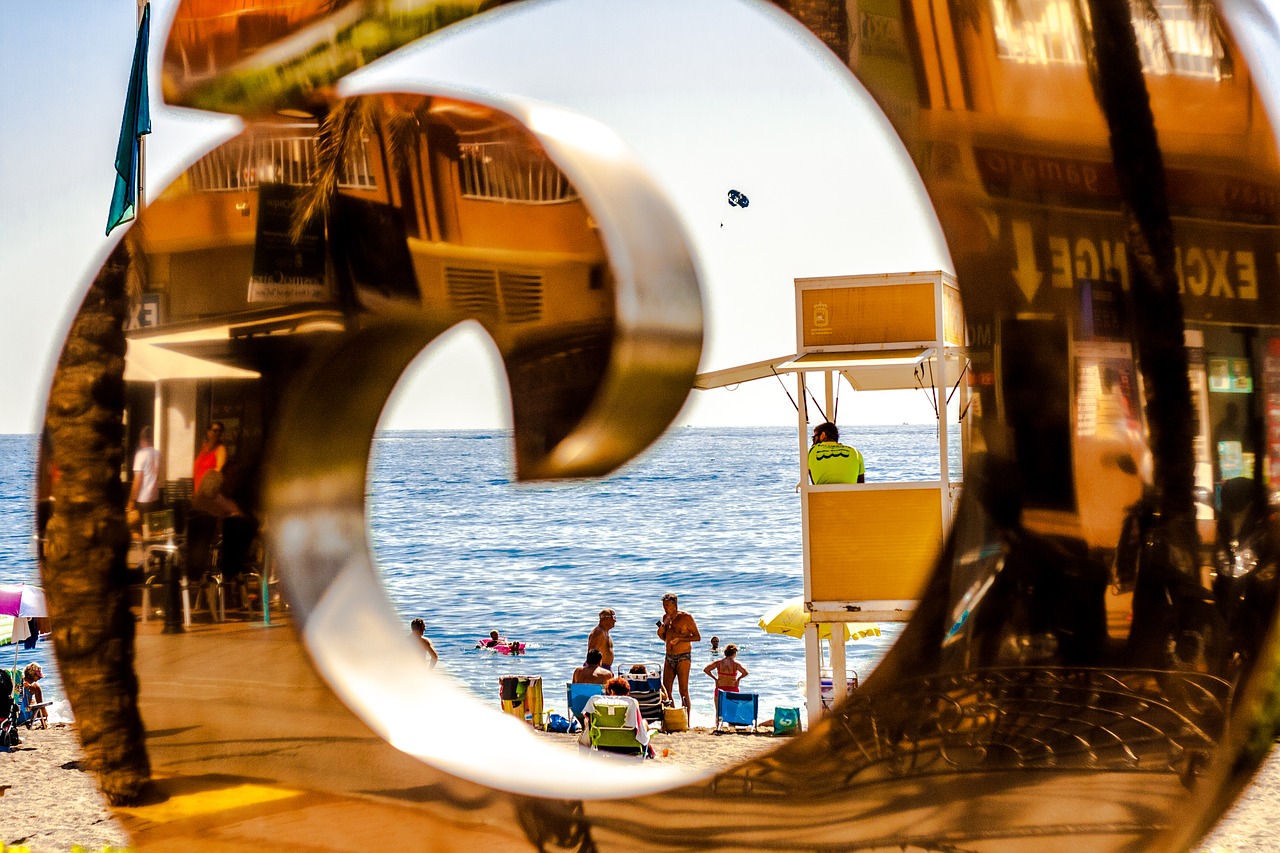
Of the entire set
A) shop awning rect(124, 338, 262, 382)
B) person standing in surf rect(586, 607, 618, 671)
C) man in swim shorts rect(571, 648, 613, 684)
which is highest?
shop awning rect(124, 338, 262, 382)

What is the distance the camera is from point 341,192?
3.83 meters

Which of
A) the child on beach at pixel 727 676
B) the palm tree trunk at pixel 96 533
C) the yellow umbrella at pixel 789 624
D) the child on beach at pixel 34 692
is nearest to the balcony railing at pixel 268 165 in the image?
the palm tree trunk at pixel 96 533

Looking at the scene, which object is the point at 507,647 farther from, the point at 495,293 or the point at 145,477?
the point at 495,293

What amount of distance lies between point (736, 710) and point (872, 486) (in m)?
8.43

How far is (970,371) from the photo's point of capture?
3150 millimetres

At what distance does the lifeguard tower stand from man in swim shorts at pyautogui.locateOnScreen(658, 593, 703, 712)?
22.5 ft

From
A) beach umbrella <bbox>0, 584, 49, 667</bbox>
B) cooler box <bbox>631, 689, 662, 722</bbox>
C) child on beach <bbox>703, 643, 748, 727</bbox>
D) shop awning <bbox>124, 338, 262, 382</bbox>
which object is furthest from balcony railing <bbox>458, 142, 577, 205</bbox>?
beach umbrella <bbox>0, 584, 49, 667</bbox>

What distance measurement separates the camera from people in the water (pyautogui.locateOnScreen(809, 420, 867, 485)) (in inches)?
307

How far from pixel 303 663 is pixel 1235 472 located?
2783 mm

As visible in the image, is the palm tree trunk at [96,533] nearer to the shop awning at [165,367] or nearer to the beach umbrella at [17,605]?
the shop awning at [165,367]

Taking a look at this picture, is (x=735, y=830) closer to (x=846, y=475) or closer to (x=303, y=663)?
(x=303, y=663)

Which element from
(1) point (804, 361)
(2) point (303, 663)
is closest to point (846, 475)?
(1) point (804, 361)

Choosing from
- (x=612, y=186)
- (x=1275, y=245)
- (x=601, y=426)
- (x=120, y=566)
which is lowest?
(x=120, y=566)

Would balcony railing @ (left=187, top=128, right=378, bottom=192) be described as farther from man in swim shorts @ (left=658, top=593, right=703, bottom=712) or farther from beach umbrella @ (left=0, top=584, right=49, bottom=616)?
beach umbrella @ (left=0, top=584, right=49, bottom=616)
